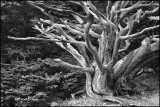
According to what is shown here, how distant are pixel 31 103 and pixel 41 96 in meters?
0.41

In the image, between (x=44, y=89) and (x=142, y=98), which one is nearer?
(x=44, y=89)

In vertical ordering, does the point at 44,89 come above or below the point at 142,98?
above

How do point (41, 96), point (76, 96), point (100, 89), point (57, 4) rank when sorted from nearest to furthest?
point (41, 96) < point (100, 89) < point (76, 96) < point (57, 4)

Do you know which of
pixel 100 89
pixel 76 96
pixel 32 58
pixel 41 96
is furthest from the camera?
pixel 32 58

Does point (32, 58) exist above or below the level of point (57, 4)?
below

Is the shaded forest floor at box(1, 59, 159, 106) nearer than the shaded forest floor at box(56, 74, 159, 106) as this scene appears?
Yes

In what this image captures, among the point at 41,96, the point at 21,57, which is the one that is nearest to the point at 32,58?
the point at 21,57

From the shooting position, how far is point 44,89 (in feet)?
21.8

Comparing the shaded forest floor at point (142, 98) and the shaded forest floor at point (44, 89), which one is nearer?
the shaded forest floor at point (44, 89)

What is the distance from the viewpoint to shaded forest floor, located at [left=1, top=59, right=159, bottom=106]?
222 inches

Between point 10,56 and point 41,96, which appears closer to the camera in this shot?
point 41,96

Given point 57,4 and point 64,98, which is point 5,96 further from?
point 57,4

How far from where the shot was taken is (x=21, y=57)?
930 cm

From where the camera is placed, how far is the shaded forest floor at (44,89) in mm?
5629
